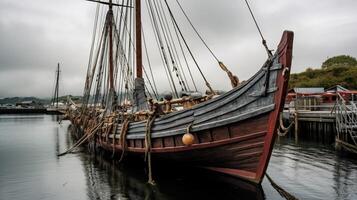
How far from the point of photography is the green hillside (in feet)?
182

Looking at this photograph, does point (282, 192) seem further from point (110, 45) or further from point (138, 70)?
point (110, 45)

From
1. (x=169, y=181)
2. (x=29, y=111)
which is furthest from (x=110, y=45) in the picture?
(x=29, y=111)

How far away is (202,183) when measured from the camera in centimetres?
1187

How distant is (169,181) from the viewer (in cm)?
1246

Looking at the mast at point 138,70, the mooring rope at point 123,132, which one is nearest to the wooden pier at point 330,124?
the mast at point 138,70

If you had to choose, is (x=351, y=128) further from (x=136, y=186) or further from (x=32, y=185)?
(x=32, y=185)

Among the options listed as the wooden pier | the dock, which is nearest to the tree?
the wooden pier

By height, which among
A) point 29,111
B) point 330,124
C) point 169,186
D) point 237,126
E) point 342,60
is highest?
point 342,60

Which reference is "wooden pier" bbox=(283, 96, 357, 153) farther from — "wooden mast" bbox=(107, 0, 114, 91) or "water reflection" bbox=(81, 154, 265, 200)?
"wooden mast" bbox=(107, 0, 114, 91)

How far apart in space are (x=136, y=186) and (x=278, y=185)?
210 inches

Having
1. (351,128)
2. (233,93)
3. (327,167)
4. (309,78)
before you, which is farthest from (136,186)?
(309,78)

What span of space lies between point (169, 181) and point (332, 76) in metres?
56.9

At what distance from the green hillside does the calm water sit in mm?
42497

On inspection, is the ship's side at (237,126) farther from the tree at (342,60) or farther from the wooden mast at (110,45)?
the tree at (342,60)
